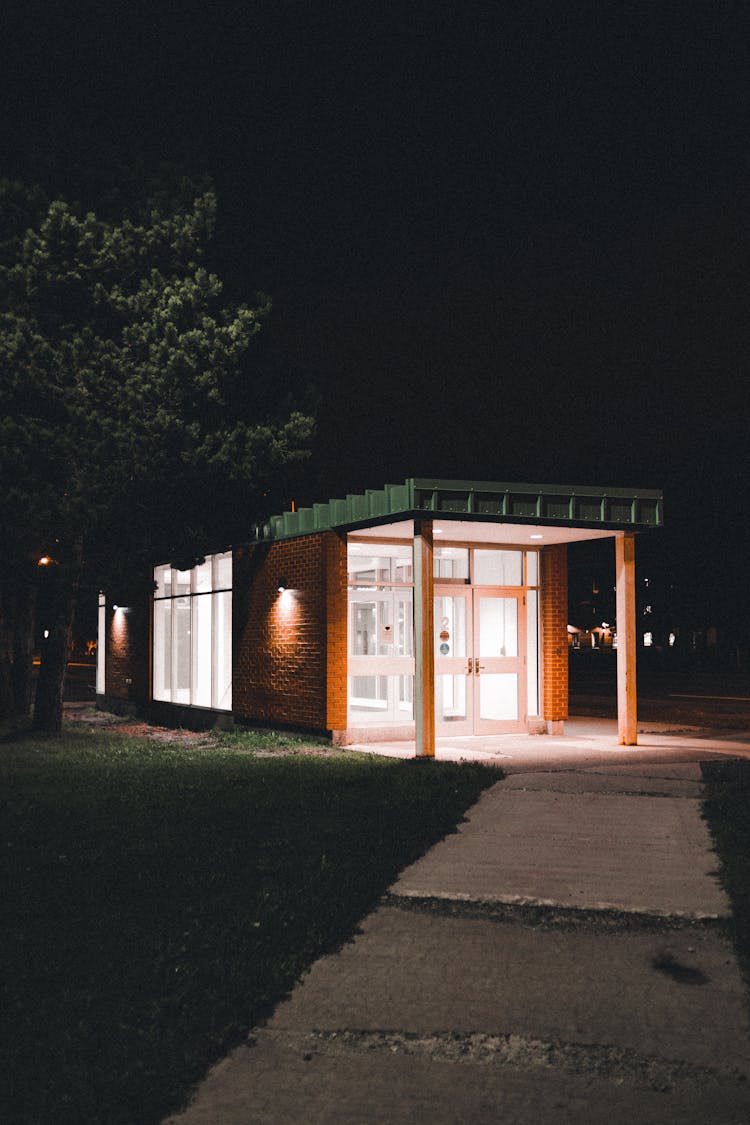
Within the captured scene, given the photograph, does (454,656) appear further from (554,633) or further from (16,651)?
(16,651)

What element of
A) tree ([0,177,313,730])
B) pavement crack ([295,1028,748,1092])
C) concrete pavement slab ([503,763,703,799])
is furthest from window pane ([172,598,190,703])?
pavement crack ([295,1028,748,1092])

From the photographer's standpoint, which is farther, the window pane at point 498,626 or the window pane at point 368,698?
the window pane at point 498,626

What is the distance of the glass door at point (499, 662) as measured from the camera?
1612 centimetres

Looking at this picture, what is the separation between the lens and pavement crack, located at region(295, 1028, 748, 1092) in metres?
4.02

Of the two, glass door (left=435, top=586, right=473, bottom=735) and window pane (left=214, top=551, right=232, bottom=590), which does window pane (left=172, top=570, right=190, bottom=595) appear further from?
glass door (left=435, top=586, right=473, bottom=735)

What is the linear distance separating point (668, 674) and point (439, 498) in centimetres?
3112

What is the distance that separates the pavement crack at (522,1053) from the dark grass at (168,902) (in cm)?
47

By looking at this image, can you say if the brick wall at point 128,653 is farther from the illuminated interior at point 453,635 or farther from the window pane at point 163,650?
the illuminated interior at point 453,635

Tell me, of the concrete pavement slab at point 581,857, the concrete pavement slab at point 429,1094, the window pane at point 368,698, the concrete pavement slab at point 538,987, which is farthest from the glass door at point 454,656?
the concrete pavement slab at point 429,1094

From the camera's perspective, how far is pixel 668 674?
138 ft

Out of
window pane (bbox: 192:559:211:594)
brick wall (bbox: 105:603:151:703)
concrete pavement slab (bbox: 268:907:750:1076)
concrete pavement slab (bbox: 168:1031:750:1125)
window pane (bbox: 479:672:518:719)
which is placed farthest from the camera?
brick wall (bbox: 105:603:151:703)

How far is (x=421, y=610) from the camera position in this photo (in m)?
→ 13.4

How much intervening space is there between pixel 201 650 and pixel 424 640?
7.33 meters

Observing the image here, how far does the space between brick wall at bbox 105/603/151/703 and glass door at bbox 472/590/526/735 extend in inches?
339
